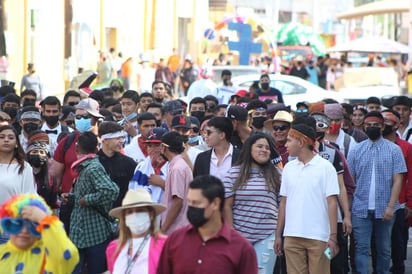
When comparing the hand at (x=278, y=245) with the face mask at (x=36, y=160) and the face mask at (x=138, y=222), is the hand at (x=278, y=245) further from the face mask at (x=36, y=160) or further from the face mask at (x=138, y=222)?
the face mask at (x=138, y=222)

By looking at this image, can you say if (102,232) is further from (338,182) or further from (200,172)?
(338,182)

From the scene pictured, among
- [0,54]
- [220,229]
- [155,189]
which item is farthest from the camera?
[0,54]

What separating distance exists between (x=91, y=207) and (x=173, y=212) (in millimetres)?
684

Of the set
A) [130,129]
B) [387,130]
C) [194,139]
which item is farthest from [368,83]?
[194,139]

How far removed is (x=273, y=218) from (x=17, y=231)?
133 inches

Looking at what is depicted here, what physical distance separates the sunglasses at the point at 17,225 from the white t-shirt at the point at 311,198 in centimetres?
338

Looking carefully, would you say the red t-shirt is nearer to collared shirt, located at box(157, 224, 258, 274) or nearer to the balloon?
collared shirt, located at box(157, 224, 258, 274)

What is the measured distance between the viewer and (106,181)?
1065 cm

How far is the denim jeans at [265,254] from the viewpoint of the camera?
1061cm

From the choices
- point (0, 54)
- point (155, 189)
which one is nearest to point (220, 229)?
point (155, 189)

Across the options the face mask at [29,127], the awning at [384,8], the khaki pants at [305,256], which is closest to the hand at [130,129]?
the face mask at [29,127]

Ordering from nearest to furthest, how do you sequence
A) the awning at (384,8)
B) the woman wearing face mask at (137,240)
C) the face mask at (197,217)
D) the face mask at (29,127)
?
the face mask at (197,217) → the woman wearing face mask at (137,240) → the face mask at (29,127) → the awning at (384,8)

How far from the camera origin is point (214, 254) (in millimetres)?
7316

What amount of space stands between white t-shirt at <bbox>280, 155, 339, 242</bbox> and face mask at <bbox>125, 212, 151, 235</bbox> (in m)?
2.57
